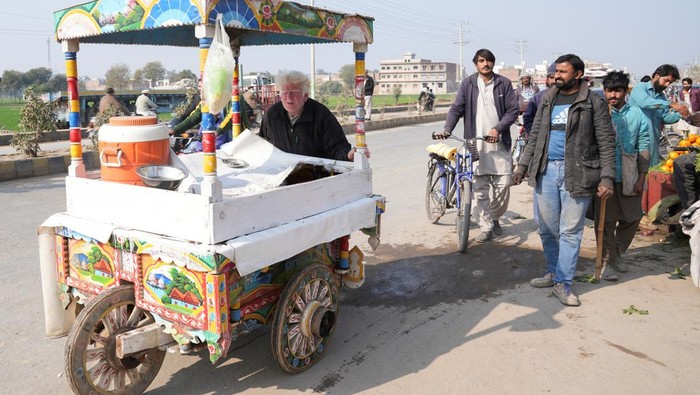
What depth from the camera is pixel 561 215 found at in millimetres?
4500

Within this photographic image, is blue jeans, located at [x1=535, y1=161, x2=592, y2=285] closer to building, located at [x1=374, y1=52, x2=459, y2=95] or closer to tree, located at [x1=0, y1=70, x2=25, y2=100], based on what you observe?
tree, located at [x1=0, y1=70, x2=25, y2=100]

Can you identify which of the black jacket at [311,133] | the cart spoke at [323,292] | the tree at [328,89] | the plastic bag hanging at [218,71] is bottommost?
the cart spoke at [323,292]

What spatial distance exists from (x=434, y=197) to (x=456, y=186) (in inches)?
27.2

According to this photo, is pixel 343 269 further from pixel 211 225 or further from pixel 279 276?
pixel 211 225

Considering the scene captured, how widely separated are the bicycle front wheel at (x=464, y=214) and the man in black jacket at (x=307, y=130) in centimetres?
171

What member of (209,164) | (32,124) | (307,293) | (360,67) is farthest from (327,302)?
(32,124)

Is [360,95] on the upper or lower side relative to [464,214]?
upper

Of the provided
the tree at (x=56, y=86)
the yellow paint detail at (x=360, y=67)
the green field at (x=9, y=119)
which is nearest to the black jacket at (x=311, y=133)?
the yellow paint detail at (x=360, y=67)

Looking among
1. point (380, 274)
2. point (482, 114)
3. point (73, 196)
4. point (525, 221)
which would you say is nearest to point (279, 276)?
point (73, 196)

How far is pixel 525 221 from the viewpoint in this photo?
7125 millimetres

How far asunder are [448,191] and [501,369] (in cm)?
332

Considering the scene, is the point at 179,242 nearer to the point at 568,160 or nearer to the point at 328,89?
the point at 568,160

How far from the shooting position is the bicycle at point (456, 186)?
5742mm

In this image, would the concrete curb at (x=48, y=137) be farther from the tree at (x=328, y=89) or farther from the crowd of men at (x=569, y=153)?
the tree at (x=328, y=89)
